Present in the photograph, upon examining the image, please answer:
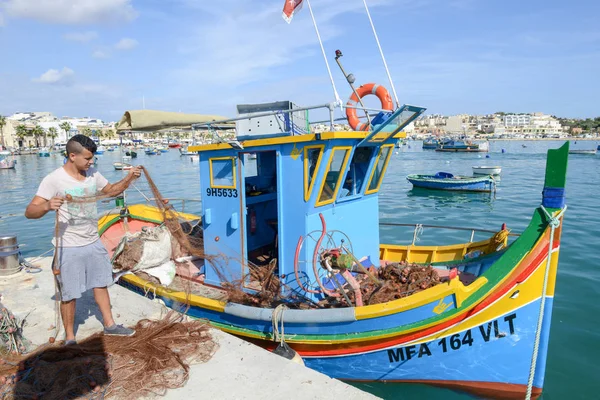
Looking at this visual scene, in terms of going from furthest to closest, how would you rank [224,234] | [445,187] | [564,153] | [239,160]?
[445,187], [224,234], [239,160], [564,153]

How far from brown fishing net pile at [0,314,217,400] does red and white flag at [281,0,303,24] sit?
468 centimetres

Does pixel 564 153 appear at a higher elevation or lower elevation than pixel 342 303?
higher

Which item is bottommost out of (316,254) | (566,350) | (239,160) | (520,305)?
(566,350)

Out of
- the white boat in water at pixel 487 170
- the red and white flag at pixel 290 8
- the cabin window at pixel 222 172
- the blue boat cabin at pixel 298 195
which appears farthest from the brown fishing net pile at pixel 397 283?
the white boat in water at pixel 487 170

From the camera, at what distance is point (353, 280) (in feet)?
16.5

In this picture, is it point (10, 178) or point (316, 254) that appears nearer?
point (316, 254)

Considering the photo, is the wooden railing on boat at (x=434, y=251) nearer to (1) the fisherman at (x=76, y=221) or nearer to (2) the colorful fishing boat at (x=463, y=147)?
(1) the fisherman at (x=76, y=221)

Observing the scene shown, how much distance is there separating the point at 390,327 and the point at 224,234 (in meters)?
2.96

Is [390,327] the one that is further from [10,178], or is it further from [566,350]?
[10,178]

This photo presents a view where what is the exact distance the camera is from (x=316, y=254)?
17.9ft

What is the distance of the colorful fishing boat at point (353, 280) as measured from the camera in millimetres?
4477

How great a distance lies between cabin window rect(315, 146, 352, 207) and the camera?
18.2 feet

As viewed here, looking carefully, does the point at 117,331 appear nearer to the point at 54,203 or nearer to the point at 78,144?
the point at 54,203

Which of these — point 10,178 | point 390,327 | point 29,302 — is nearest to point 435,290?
point 390,327
